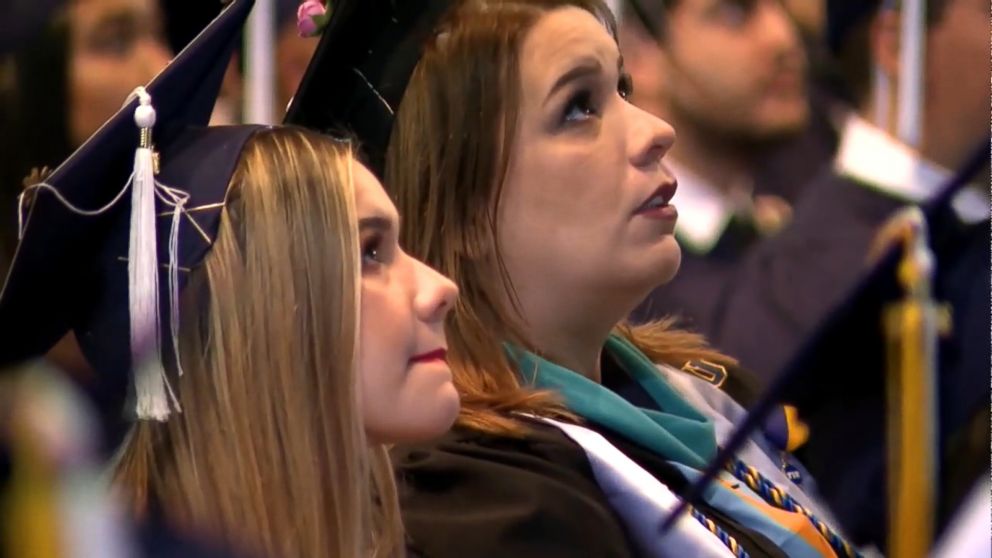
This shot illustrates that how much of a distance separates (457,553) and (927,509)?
0.54 meters

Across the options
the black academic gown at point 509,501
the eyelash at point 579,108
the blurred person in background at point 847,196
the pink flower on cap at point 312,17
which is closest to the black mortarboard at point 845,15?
the blurred person in background at point 847,196

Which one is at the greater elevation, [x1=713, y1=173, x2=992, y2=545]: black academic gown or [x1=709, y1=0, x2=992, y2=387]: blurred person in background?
[x1=713, y1=173, x2=992, y2=545]: black academic gown

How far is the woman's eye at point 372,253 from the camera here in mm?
1144

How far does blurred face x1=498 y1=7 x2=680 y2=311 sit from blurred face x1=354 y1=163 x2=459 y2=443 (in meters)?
0.24

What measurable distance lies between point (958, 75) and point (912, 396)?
124cm

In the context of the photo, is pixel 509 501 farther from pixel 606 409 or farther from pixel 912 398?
pixel 912 398

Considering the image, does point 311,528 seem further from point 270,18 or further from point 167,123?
point 270,18

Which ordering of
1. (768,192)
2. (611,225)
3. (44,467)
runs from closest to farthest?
1. (44,467)
2. (611,225)
3. (768,192)

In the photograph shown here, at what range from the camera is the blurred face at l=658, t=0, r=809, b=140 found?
259 cm

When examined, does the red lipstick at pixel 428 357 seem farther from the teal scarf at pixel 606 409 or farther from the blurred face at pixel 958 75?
the blurred face at pixel 958 75

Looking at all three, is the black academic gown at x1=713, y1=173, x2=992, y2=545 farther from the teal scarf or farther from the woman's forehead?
the woman's forehead

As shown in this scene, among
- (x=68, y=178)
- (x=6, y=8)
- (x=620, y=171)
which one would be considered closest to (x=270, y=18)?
(x=6, y=8)

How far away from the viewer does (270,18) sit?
2.40 meters

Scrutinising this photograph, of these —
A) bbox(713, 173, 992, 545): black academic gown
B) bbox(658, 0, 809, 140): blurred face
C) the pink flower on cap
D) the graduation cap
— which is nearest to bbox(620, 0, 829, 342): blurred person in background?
bbox(658, 0, 809, 140): blurred face
